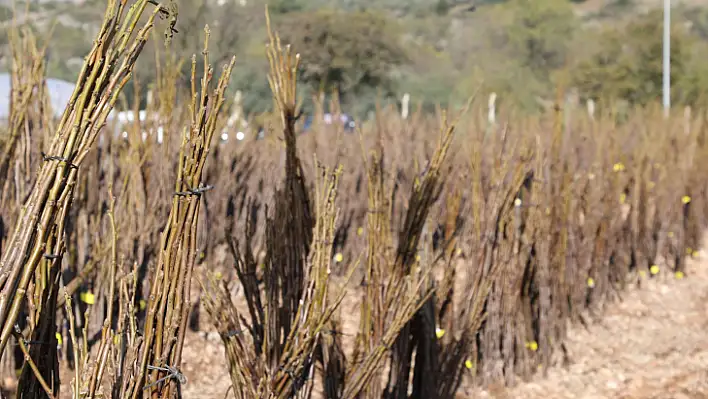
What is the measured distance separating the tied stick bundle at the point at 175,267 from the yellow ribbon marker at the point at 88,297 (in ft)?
6.94

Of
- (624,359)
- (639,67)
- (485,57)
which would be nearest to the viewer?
(624,359)

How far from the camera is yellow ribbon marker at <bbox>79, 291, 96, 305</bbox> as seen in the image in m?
3.96

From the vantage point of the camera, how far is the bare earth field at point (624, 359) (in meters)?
4.11

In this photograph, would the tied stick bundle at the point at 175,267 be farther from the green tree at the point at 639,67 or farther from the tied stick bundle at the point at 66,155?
the green tree at the point at 639,67

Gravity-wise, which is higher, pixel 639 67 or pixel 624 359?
pixel 639 67

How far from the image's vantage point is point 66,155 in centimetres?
166

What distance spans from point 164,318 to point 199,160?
336 mm

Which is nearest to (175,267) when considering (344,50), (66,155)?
(66,155)

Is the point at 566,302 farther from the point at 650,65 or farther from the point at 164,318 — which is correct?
the point at 650,65

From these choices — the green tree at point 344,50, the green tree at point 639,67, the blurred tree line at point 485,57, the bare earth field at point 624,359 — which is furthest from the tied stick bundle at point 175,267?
the green tree at point 639,67

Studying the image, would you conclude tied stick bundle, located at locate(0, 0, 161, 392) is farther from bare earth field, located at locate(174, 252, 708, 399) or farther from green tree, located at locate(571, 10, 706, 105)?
green tree, located at locate(571, 10, 706, 105)

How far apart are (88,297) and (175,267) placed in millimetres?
2207

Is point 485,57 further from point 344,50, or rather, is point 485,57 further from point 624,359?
point 624,359

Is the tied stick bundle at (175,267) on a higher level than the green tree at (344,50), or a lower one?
lower
